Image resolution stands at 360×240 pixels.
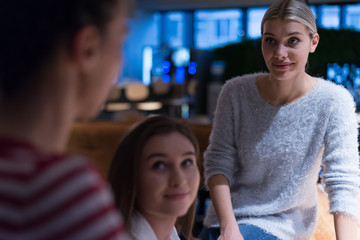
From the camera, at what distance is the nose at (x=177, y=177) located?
0.88m

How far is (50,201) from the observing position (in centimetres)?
47

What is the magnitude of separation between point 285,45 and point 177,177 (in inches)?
30.4

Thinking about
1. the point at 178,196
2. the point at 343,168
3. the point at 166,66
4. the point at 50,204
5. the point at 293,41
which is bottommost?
Answer: the point at 166,66

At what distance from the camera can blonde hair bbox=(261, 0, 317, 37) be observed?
1500mm

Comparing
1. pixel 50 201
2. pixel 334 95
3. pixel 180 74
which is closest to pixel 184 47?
pixel 180 74

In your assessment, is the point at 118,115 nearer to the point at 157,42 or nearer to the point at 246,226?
the point at 157,42

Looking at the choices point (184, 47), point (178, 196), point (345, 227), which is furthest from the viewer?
point (184, 47)

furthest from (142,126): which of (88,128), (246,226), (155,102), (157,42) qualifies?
(157,42)

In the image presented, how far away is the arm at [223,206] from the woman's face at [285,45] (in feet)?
1.22

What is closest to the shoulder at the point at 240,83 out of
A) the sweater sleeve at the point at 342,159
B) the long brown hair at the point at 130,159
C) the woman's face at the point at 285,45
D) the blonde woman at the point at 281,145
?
the blonde woman at the point at 281,145

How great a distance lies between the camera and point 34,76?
512mm

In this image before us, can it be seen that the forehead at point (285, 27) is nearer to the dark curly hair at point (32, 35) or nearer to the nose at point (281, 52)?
the nose at point (281, 52)

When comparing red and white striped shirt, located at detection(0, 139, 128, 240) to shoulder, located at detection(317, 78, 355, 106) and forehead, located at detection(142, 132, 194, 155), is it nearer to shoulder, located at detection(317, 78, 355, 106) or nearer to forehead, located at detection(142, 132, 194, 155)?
forehead, located at detection(142, 132, 194, 155)

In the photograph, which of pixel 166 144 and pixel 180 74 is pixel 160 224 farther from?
pixel 180 74
